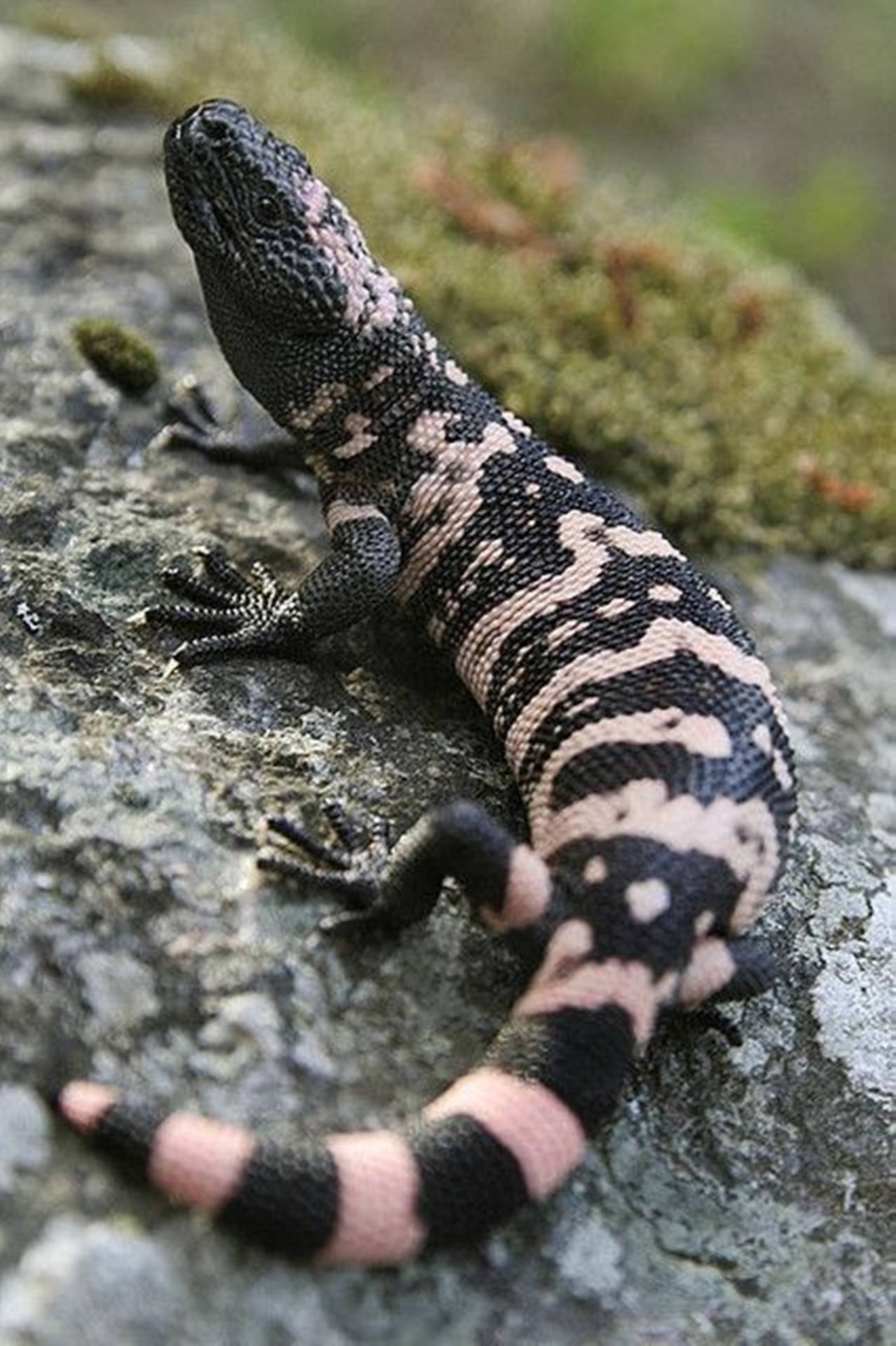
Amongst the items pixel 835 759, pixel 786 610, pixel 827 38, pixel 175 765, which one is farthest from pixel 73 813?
pixel 827 38

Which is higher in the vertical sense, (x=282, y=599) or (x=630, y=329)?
(x=630, y=329)

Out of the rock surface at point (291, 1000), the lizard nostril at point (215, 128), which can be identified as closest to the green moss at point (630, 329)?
the rock surface at point (291, 1000)

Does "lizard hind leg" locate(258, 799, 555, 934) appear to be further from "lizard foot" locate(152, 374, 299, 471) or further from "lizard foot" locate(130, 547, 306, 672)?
"lizard foot" locate(152, 374, 299, 471)

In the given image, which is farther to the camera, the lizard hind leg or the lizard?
the lizard hind leg

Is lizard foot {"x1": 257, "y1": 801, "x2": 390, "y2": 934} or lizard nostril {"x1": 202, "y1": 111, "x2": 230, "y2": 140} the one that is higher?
lizard nostril {"x1": 202, "y1": 111, "x2": 230, "y2": 140}

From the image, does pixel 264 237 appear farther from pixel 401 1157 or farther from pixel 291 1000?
pixel 401 1157

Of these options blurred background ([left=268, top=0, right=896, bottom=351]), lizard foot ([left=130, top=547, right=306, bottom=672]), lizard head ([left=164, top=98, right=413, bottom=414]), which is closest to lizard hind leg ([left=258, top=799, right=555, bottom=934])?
lizard foot ([left=130, top=547, right=306, bottom=672])

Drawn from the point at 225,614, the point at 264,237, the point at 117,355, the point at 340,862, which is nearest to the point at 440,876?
the point at 340,862

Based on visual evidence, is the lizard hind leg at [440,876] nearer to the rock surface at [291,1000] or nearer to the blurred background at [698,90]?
the rock surface at [291,1000]
